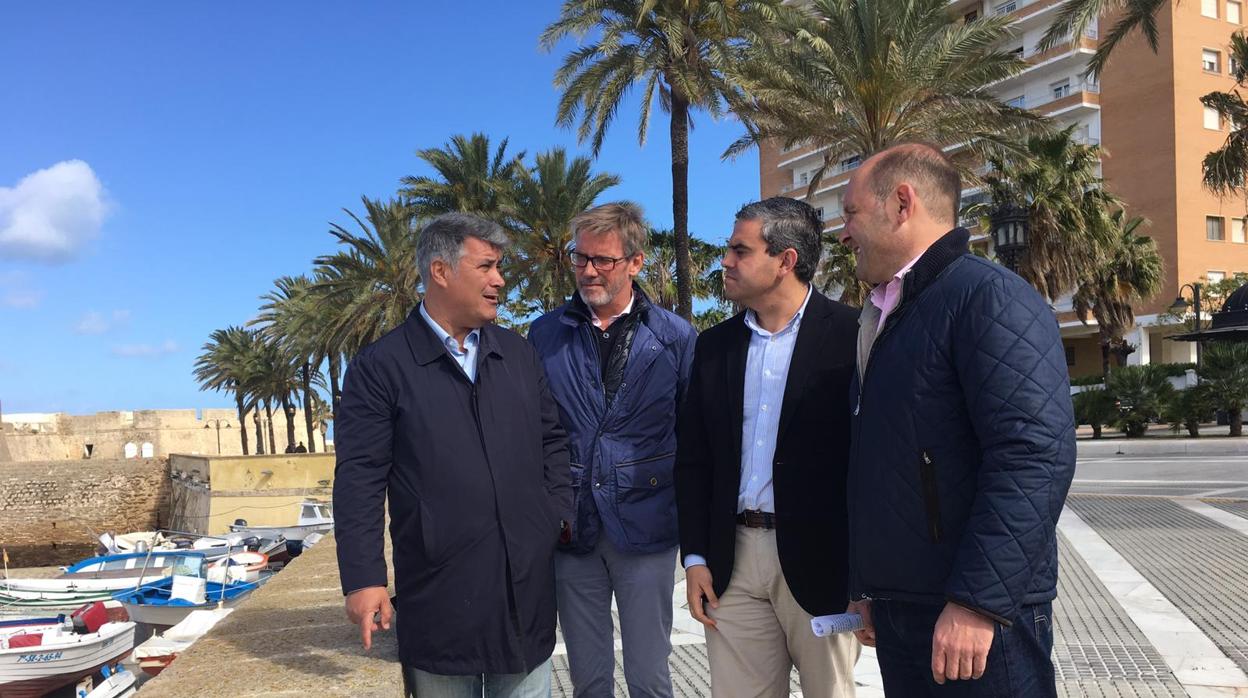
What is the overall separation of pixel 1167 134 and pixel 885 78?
32.5m

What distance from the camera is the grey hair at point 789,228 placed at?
289 cm

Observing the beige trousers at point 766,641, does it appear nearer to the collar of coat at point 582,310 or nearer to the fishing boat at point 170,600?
the collar of coat at point 582,310

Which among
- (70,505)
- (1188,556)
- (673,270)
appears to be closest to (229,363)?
(70,505)

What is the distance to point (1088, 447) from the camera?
67.1ft

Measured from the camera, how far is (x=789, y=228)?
2902 mm

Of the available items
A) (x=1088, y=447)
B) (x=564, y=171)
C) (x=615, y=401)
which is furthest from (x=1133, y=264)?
(x=615, y=401)

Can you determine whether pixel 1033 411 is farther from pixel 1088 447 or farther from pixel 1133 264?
pixel 1133 264

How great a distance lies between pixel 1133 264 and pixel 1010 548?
1286 inches

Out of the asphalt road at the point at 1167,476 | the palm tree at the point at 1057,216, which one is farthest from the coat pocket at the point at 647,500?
the palm tree at the point at 1057,216

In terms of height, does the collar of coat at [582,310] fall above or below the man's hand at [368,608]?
above

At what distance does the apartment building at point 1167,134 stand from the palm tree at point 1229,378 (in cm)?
1893

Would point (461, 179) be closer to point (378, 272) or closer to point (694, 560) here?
point (378, 272)

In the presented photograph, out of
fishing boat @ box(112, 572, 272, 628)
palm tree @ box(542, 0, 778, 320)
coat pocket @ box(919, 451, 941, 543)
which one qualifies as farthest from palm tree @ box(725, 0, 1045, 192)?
coat pocket @ box(919, 451, 941, 543)

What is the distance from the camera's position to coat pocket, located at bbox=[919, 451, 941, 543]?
198 cm
